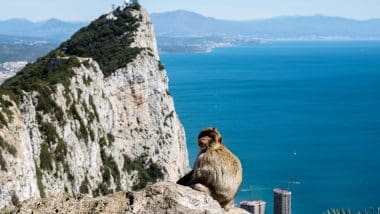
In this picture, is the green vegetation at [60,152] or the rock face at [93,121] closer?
the rock face at [93,121]

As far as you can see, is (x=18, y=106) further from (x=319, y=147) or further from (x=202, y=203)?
(x=319, y=147)

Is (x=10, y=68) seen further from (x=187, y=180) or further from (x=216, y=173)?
(x=216, y=173)

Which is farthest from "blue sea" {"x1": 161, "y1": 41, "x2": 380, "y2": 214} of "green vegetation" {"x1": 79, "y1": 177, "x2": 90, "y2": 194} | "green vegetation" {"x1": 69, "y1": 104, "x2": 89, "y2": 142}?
"green vegetation" {"x1": 79, "y1": 177, "x2": 90, "y2": 194}

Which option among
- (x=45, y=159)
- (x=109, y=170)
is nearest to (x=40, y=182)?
(x=45, y=159)

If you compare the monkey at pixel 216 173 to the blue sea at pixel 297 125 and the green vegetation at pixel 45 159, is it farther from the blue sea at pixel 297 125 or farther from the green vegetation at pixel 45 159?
the blue sea at pixel 297 125

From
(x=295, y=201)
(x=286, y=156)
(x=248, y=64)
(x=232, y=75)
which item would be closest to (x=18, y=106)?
(x=295, y=201)

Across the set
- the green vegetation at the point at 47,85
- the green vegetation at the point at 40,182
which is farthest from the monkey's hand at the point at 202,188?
the green vegetation at the point at 47,85

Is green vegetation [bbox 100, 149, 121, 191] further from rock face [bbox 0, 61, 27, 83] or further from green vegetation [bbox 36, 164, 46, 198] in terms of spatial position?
rock face [bbox 0, 61, 27, 83]

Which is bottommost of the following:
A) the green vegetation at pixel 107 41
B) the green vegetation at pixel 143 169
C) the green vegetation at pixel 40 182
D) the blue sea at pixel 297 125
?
the blue sea at pixel 297 125
